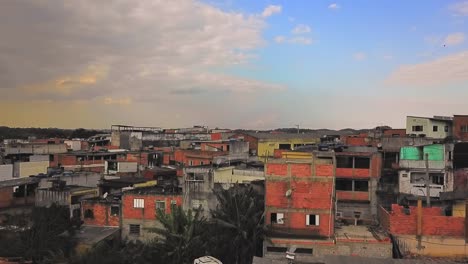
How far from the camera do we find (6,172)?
44188 mm

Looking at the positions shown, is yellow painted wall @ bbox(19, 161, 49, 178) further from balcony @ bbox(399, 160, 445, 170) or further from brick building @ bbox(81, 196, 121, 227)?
balcony @ bbox(399, 160, 445, 170)

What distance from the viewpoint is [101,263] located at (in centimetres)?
2294

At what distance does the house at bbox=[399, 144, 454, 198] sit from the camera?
33.3m

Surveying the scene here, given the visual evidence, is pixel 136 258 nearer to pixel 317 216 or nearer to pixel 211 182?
pixel 211 182

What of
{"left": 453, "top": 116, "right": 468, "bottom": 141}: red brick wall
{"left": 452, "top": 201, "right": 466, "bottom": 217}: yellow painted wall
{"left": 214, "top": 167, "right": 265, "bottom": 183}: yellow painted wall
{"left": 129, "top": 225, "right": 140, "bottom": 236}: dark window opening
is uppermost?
{"left": 453, "top": 116, "right": 468, "bottom": 141}: red brick wall

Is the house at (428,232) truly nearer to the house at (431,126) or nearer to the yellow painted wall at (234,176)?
the yellow painted wall at (234,176)

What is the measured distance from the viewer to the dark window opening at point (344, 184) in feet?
112

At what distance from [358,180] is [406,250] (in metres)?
8.59

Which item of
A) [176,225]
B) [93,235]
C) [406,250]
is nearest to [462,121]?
[406,250]

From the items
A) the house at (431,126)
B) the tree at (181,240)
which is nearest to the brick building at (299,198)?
the tree at (181,240)

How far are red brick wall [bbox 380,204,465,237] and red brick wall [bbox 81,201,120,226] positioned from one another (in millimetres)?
18504

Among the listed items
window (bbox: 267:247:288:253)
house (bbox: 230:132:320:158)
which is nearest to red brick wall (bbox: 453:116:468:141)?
house (bbox: 230:132:320:158)

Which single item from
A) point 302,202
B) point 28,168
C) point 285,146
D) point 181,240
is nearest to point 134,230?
point 181,240

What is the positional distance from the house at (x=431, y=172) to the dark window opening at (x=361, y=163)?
2812mm
